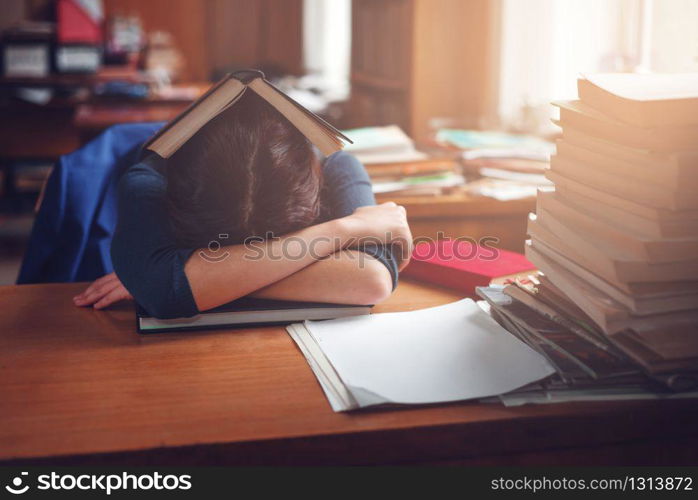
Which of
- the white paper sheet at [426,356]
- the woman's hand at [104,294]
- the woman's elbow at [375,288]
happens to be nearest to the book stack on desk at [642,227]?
the white paper sheet at [426,356]

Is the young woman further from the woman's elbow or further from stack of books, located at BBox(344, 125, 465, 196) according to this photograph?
stack of books, located at BBox(344, 125, 465, 196)

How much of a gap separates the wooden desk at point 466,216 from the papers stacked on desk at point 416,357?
2.42 ft

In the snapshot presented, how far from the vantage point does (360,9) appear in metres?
4.08

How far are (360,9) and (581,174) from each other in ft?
10.8

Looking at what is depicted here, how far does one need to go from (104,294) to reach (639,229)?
0.73 m

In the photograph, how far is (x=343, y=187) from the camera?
4.33ft

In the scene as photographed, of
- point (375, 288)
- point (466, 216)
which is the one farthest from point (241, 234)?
point (466, 216)

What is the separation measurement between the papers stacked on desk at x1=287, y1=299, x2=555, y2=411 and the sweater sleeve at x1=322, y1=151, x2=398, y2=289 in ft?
0.78

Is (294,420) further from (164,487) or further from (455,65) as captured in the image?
(455,65)

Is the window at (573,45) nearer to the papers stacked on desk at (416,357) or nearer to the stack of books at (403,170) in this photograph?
the stack of books at (403,170)

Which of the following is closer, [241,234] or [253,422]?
[253,422]

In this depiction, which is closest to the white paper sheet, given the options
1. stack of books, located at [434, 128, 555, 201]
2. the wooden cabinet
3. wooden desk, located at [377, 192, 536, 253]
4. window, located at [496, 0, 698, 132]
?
wooden desk, located at [377, 192, 536, 253]

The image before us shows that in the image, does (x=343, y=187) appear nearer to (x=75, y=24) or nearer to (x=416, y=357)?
(x=416, y=357)

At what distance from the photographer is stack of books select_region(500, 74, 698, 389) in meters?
0.85
